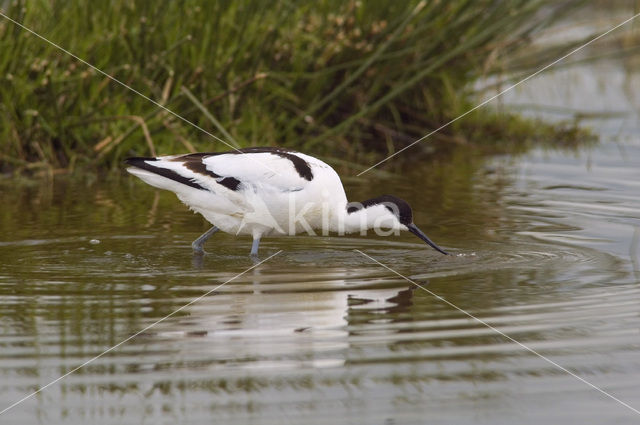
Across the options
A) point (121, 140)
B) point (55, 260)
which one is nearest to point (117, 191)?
point (121, 140)

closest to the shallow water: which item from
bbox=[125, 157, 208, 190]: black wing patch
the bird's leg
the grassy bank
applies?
the bird's leg

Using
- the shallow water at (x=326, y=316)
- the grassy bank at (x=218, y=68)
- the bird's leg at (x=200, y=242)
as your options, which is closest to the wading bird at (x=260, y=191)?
the bird's leg at (x=200, y=242)

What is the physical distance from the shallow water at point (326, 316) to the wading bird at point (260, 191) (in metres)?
0.22

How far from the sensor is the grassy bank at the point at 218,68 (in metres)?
9.76

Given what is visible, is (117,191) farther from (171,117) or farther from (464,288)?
(464,288)

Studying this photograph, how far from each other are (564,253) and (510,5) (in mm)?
4345

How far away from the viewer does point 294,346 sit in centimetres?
506

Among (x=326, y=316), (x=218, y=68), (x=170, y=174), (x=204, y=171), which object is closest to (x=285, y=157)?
(x=204, y=171)

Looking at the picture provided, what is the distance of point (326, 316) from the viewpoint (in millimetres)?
5590

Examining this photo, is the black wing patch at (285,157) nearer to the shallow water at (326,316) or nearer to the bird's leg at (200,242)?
the bird's leg at (200,242)

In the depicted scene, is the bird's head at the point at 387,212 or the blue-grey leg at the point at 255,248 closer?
the blue-grey leg at the point at 255,248

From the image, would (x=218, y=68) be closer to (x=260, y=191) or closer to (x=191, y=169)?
(x=191, y=169)

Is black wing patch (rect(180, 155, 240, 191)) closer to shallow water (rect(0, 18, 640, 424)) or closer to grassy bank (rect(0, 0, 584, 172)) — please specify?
shallow water (rect(0, 18, 640, 424))

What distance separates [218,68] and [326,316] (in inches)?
198
